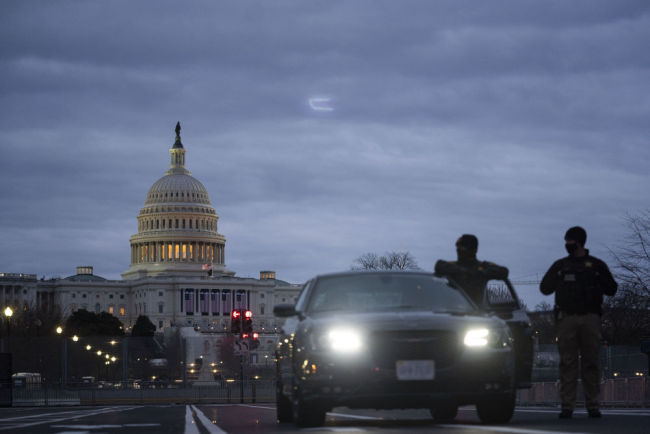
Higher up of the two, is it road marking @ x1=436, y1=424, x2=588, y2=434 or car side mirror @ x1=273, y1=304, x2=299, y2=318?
car side mirror @ x1=273, y1=304, x2=299, y2=318

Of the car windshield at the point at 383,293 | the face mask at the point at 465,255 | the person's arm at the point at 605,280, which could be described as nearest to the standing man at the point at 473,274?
the face mask at the point at 465,255

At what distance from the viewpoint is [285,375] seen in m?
13.1

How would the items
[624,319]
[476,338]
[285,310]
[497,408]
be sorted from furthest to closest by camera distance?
[624,319], [285,310], [497,408], [476,338]

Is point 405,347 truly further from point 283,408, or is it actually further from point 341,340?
point 283,408

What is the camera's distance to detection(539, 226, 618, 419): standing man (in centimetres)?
1374

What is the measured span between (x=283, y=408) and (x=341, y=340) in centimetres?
286

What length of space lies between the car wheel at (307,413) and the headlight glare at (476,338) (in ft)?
5.23

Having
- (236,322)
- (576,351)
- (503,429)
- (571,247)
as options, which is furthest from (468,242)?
(236,322)

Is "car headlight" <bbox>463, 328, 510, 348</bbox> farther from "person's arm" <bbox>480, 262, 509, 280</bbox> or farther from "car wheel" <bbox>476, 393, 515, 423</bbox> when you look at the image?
"person's arm" <bbox>480, 262, 509, 280</bbox>

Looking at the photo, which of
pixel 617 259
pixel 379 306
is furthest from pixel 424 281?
pixel 617 259

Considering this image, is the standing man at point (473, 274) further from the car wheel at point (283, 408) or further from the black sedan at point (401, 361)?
the car wheel at point (283, 408)

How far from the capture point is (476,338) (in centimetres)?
1160

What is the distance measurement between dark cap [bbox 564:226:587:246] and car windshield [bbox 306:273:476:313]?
1603mm

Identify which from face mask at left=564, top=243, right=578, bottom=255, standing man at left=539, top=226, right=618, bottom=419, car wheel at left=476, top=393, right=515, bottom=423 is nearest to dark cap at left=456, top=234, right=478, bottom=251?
standing man at left=539, top=226, right=618, bottom=419
